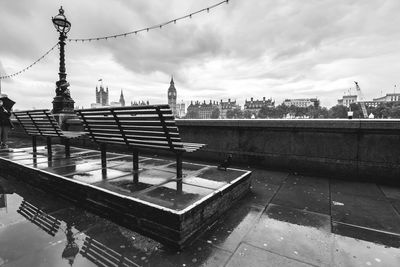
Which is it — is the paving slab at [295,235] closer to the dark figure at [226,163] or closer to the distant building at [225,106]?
the dark figure at [226,163]

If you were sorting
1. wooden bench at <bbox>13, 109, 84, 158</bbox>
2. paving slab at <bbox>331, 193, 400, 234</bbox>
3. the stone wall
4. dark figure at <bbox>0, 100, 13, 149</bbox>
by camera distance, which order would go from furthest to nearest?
dark figure at <bbox>0, 100, 13, 149</bbox>
wooden bench at <bbox>13, 109, 84, 158</bbox>
the stone wall
paving slab at <bbox>331, 193, 400, 234</bbox>

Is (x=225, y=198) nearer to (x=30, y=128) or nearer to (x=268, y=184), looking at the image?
(x=268, y=184)

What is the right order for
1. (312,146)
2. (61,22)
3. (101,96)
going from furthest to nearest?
(101,96) < (61,22) < (312,146)

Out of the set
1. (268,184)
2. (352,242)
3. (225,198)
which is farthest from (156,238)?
(268,184)

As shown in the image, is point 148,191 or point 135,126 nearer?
point 148,191

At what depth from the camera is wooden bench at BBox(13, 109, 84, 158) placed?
4.68 meters

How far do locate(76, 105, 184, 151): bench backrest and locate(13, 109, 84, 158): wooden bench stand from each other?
1.25m

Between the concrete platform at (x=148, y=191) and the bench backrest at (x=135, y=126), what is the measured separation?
53 cm

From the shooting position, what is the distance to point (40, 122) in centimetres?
501

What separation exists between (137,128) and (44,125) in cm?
303

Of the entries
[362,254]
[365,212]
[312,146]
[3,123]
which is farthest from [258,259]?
[3,123]

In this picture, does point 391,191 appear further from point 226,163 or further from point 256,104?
point 256,104

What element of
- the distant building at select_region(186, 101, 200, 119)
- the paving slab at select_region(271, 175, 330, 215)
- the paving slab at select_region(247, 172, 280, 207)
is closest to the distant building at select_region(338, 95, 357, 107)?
the distant building at select_region(186, 101, 200, 119)

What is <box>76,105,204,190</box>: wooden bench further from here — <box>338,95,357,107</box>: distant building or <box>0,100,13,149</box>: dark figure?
<box>338,95,357,107</box>: distant building
